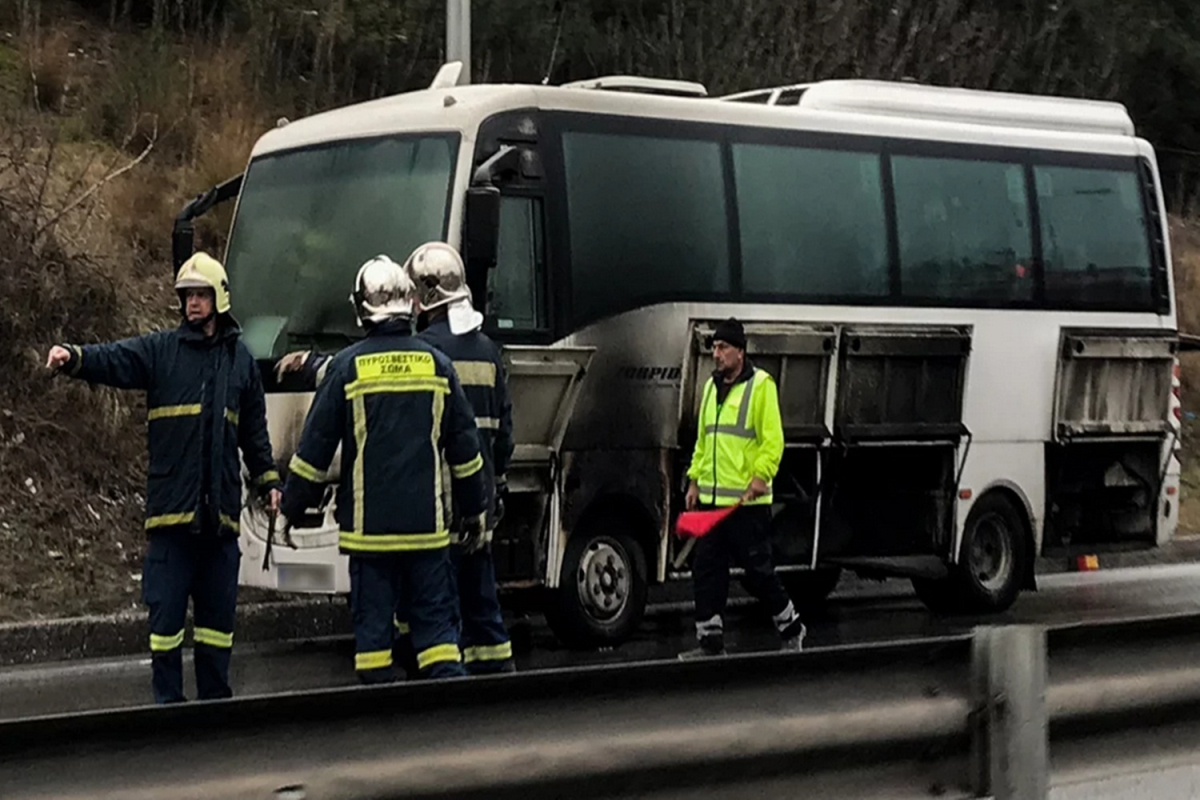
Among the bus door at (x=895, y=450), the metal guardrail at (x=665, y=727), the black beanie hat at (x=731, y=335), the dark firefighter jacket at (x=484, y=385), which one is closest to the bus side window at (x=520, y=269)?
the black beanie hat at (x=731, y=335)

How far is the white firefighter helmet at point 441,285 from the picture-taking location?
9.07m

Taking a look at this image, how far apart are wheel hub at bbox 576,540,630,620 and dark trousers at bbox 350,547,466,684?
411 cm

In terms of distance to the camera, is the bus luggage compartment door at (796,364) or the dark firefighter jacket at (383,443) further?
the bus luggage compartment door at (796,364)

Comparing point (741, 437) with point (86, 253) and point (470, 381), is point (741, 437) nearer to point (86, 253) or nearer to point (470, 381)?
point (470, 381)

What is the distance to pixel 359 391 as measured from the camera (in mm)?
8062

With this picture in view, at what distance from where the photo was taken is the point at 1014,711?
5062mm

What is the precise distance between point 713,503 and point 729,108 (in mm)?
3018

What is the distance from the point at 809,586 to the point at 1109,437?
7.94 feet

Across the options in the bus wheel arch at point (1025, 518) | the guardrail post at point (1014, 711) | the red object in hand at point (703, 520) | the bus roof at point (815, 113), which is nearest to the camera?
the guardrail post at point (1014, 711)

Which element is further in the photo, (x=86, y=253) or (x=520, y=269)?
(x=86, y=253)

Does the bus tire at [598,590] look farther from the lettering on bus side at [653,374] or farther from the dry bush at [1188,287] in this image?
the dry bush at [1188,287]

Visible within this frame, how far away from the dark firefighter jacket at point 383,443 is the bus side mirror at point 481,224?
9.98ft

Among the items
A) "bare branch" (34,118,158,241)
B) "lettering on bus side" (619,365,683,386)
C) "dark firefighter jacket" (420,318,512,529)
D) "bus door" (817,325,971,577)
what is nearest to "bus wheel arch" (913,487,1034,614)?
"bus door" (817,325,971,577)

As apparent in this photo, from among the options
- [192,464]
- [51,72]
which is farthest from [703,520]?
[51,72]
